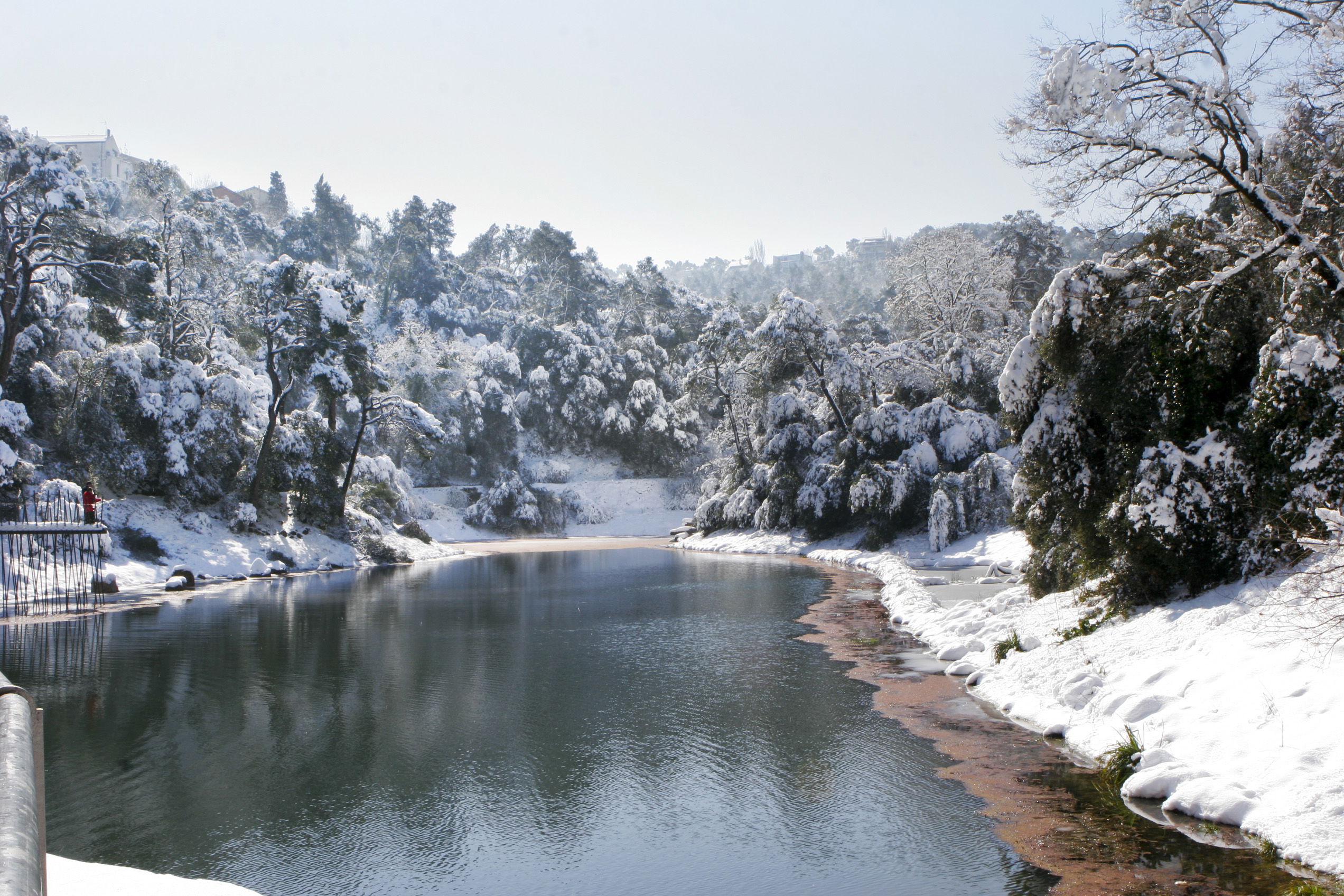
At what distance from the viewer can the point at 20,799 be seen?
2.30 m

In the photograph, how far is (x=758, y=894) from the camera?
7.59 m

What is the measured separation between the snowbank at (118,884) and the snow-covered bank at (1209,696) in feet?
26.1

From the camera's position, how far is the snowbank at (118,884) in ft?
19.8

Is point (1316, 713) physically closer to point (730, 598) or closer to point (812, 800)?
point (812, 800)

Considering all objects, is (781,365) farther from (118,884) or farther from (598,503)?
(118,884)

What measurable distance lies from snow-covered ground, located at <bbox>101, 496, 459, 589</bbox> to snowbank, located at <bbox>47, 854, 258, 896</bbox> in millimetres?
Answer: 25285

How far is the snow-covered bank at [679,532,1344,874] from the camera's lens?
8.08m

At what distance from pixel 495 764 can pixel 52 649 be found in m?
13.0

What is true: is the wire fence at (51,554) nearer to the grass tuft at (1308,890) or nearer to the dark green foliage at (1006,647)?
the dark green foliage at (1006,647)

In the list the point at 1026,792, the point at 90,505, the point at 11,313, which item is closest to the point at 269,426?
the point at 11,313

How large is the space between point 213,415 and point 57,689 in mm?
21710

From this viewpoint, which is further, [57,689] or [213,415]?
[213,415]

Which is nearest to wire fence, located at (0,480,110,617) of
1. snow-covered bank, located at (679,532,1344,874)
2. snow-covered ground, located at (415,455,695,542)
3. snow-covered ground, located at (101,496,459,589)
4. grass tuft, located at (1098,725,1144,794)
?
snow-covered ground, located at (101,496,459,589)

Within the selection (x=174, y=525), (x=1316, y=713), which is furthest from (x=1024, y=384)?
(x=174, y=525)
